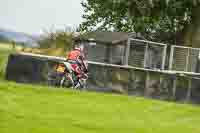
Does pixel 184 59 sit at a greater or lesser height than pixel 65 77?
greater

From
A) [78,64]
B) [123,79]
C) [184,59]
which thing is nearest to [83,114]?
[78,64]

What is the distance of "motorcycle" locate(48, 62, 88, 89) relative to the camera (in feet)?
60.1

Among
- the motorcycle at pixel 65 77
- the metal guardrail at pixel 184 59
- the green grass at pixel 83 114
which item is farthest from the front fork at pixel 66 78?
the metal guardrail at pixel 184 59

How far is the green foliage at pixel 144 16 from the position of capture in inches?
1045

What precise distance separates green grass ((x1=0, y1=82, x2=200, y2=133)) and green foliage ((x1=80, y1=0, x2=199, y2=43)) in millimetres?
11599

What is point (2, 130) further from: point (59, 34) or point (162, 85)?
point (59, 34)

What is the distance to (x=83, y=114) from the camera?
454 inches

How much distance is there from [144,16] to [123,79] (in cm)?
925

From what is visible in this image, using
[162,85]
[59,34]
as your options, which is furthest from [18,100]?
[59,34]

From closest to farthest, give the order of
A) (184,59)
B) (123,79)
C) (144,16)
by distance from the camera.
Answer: (123,79) → (184,59) → (144,16)

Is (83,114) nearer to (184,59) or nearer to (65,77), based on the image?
(65,77)

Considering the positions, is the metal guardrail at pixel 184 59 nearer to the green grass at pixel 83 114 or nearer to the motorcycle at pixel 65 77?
the motorcycle at pixel 65 77

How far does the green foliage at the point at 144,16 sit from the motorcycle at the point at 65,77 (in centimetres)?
820

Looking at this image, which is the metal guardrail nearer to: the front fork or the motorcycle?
the motorcycle
